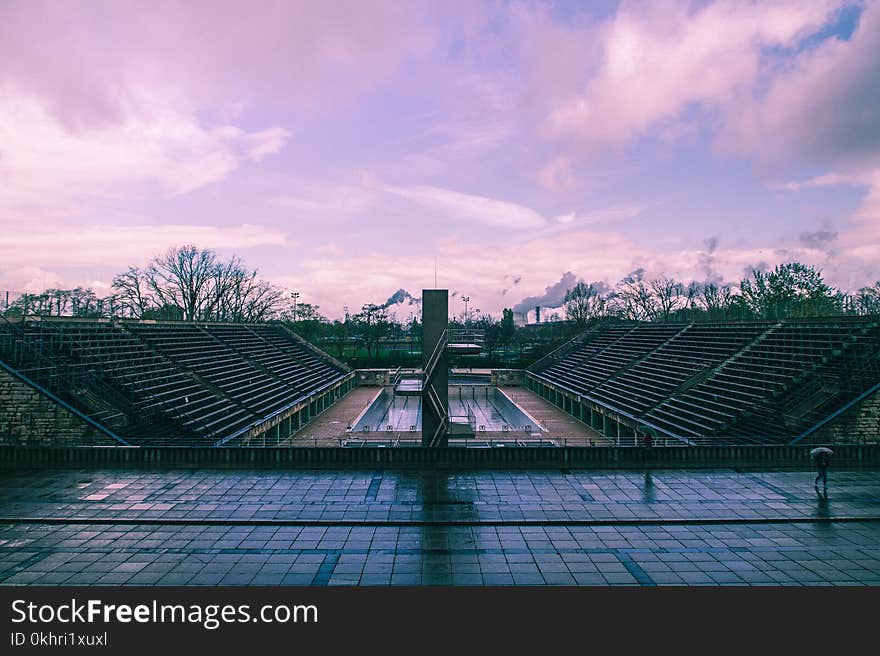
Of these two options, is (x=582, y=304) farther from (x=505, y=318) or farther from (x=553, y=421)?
(x=553, y=421)

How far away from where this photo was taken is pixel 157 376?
74.4 feet

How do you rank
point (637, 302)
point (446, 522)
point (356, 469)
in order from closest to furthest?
point (446, 522), point (356, 469), point (637, 302)

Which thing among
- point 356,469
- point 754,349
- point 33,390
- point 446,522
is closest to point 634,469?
point 446,522

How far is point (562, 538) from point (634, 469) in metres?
5.30

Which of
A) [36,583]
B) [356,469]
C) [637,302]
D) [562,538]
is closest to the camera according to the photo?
[36,583]

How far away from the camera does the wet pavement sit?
7.69m

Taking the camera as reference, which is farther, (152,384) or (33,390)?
(152,384)

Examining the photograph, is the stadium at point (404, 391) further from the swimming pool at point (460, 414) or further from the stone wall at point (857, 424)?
the swimming pool at point (460, 414)

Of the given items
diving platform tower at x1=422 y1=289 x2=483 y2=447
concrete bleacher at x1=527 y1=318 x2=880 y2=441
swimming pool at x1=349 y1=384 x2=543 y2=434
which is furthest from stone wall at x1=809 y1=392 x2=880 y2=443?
diving platform tower at x1=422 y1=289 x2=483 y2=447

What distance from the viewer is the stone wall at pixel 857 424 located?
16906 millimetres

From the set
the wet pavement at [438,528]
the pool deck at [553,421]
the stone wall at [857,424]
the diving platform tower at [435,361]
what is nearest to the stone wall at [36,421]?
the wet pavement at [438,528]

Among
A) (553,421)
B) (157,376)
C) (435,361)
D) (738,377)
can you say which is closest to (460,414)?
(553,421)

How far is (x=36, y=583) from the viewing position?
7.30 meters
